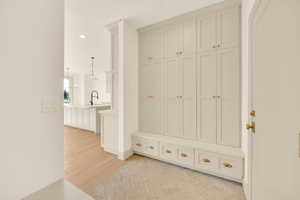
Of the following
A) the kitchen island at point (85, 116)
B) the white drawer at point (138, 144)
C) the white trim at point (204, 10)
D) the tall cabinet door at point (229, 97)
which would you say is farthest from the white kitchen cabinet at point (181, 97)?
the kitchen island at point (85, 116)

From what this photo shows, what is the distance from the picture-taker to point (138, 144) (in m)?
2.81

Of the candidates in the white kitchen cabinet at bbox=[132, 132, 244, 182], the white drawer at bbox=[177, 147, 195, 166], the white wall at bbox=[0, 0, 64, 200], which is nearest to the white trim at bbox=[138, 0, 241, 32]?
the white wall at bbox=[0, 0, 64, 200]

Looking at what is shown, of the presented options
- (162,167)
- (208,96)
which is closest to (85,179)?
(162,167)

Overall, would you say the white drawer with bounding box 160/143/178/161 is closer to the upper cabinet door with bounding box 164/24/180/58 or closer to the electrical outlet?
the upper cabinet door with bounding box 164/24/180/58

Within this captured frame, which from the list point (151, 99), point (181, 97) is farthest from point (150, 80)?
point (181, 97)

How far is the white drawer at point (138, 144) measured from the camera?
2748 millimetres

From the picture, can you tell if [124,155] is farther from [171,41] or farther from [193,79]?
[171,41]

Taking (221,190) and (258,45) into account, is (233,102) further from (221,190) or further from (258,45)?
(221,190)

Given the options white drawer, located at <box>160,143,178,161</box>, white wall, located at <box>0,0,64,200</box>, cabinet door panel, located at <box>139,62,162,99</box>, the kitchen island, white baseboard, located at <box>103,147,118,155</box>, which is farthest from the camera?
the kitchen island

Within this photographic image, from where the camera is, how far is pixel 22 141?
794mm

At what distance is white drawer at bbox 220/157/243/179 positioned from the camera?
1.85m

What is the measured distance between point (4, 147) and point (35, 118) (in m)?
0.20

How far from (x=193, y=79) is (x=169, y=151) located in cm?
136

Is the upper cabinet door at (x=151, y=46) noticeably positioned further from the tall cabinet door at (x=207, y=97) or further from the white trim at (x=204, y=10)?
the tall cabinet door at (x=207, y=97)
